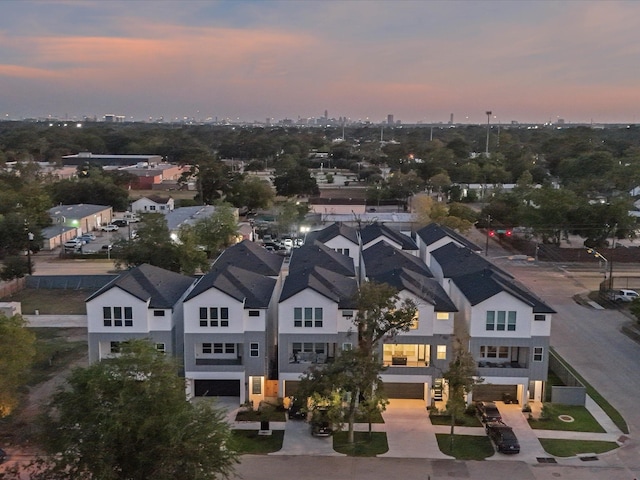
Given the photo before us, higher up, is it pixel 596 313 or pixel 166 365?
pixel 166 365

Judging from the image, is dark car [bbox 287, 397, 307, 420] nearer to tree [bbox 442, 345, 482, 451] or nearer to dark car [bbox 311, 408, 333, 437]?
dark car [bbox 311, 408, 333, 437]

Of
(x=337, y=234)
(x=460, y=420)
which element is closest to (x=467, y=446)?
(x=460, y=420)

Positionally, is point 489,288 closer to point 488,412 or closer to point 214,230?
point 488,412

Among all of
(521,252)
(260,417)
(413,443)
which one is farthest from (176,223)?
(413,443)

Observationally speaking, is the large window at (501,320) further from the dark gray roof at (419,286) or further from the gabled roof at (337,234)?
the gabled roof at (337,234)

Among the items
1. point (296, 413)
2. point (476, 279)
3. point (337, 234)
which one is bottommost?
point (296, 413)

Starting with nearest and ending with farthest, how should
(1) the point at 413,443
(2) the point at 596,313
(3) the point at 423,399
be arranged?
(1) the point at 413,443, (3) the point at 423,399, (2) the point at 596,313

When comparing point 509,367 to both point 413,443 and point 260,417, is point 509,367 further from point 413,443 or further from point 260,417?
point 260,417
